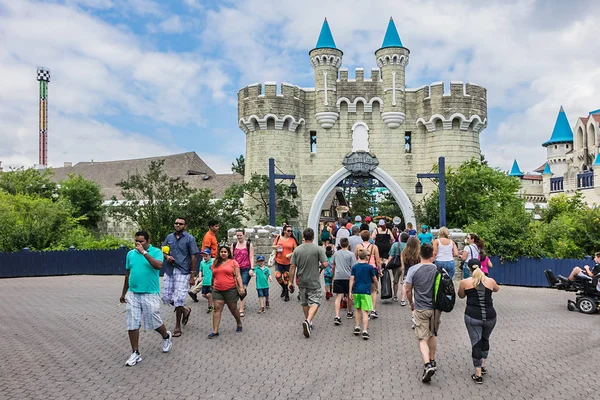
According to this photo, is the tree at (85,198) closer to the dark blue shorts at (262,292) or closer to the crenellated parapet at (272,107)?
the crenellated parapet at (272,107)

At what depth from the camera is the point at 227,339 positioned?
842 centimetres

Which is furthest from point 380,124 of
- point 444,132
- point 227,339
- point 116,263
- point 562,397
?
point 562,397

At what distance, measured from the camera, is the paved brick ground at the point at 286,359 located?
613cm

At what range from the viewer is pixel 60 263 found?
62.0 feet

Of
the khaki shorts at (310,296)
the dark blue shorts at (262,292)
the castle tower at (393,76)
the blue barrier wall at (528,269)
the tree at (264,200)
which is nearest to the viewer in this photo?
the khaki shorts at (310,296)

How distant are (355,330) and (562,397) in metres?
3.36

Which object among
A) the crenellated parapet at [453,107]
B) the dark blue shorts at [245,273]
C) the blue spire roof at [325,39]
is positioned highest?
the blue spire roof at [325,39]

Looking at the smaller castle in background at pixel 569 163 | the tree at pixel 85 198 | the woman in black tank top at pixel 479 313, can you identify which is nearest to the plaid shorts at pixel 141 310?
the woman in black tank top at pixel 479 313

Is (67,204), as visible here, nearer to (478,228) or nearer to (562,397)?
(478,228)

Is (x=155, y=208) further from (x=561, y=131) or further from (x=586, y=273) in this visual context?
(x=561, y=131)

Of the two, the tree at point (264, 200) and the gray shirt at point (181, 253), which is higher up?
the tree at point (264, 200)

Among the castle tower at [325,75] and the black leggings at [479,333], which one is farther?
the castle tower at [325,75]

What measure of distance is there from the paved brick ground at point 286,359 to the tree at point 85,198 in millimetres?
25417

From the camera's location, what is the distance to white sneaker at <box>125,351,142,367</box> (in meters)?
7.04
